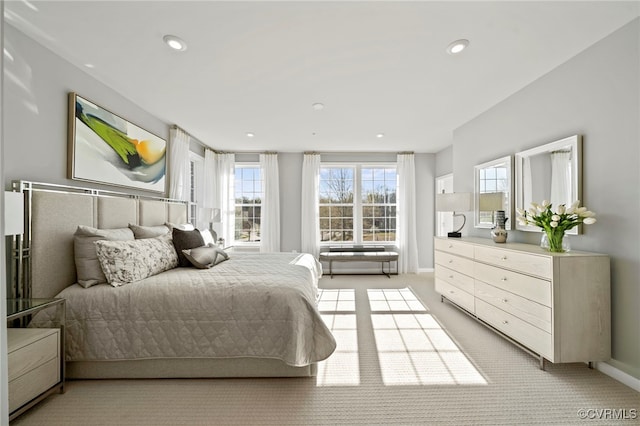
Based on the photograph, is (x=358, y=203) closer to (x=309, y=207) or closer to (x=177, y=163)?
(x=309, y=207)

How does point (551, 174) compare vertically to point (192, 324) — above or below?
above

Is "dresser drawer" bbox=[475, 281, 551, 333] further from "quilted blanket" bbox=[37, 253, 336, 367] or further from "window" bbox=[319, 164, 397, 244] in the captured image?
"window" bbox=[319, 164, 397, 244]

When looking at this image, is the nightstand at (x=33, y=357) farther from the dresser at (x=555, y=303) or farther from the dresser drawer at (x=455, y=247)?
the dresser drawer at (x=455, y=247)

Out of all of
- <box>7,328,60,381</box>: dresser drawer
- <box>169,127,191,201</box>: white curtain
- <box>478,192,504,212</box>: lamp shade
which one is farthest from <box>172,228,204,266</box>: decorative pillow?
<box>478,192,504,212</box>: lamp shade

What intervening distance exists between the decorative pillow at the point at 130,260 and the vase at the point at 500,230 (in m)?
3.35

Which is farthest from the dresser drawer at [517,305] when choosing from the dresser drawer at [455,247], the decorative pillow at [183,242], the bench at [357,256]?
the decorative pillow at [183,242]

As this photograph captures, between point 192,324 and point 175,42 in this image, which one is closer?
point 192,324

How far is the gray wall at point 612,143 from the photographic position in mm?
1946

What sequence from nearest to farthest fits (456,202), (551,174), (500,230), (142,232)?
(551,174), (142,232), (500,230), (456,202)

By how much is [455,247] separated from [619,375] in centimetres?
164

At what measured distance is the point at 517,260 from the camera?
93.0 inches

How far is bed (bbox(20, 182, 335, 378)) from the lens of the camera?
1.94m

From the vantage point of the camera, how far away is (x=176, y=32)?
78.5 inches

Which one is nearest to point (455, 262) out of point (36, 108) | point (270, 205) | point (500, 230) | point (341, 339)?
point (500, 230)
